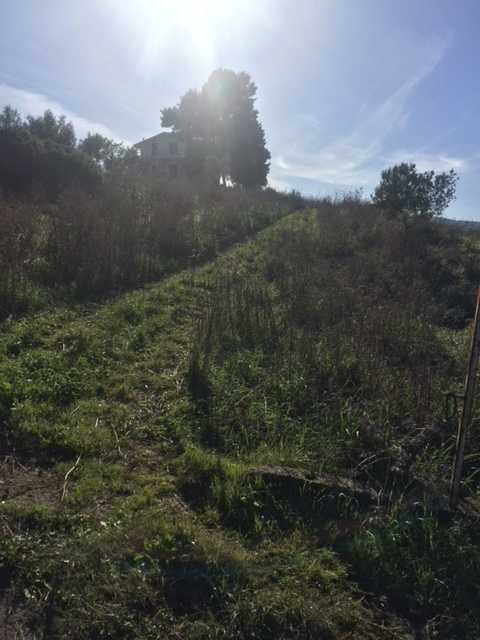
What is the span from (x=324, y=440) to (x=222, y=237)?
353 inches

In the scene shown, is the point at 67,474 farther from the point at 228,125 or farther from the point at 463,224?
the point at 228,125

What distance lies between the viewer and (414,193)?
1902cm

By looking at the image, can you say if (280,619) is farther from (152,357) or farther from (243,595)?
(152,357)

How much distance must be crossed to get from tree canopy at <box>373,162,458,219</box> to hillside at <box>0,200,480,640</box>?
13.4 meters

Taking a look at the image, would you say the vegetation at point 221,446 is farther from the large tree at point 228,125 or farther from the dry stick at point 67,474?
the large tree at point 228,125

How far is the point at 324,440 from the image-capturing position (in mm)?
3781

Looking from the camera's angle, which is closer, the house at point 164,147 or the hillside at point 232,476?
the hillside at point 232,476

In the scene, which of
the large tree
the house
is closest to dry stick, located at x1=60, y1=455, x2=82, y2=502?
the large tree

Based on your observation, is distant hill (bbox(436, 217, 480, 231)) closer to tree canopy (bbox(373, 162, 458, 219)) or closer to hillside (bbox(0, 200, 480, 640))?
tree canopy (bbox(373, 162, 458, 219))

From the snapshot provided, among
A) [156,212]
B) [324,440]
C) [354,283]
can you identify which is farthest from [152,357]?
[156,212]

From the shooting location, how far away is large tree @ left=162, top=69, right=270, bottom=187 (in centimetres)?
3384

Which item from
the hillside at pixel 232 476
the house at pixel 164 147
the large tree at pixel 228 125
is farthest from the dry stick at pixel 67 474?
the house at pixel 164 147

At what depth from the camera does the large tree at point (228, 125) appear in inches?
1332

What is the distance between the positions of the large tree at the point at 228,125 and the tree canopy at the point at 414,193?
15908 mm
